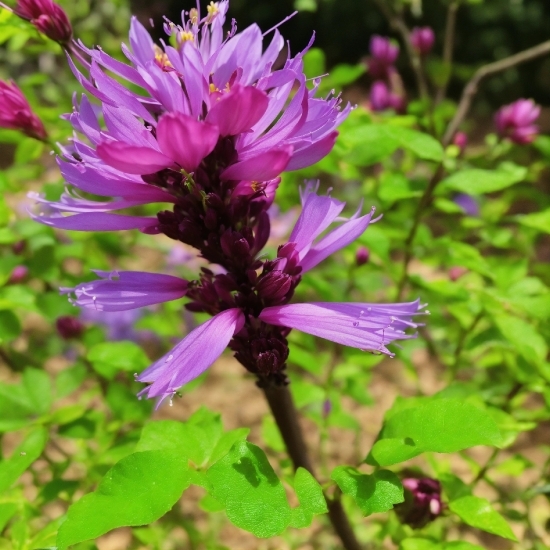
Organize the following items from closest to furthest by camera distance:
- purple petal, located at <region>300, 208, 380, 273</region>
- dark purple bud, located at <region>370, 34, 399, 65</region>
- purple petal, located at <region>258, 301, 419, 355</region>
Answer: purple petal, located at <region>258, 301, 419, 355</region>, purple petal, located at <region>300, 208, 380, 273</region>, dark purple bud, located at <region>370, 34, 399, 65</region>

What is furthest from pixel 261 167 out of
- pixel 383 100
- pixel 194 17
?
pixel 383 100

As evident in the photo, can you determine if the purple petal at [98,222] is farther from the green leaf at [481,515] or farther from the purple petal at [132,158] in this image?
the green leaf at [481,515]

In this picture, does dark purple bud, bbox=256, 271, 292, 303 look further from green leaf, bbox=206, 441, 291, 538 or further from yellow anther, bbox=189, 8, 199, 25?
yellow anther, bbox=189, 8, 199, 25

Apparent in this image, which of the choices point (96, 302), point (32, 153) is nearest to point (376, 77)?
point (32, 153)

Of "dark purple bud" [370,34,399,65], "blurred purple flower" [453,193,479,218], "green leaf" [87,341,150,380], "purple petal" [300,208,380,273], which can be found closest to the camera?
"purple petal" [300,208,380,273]


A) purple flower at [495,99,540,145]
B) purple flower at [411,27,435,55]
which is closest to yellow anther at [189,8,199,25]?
purple flower at [495,99,540,145]
